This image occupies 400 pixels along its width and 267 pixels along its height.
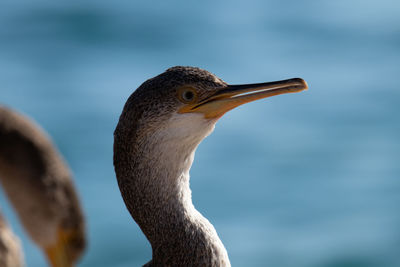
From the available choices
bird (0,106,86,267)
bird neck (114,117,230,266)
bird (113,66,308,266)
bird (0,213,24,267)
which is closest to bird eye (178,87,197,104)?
bird (113,66,308,266)

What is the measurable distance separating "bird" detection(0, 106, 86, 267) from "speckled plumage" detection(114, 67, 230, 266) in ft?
7.69

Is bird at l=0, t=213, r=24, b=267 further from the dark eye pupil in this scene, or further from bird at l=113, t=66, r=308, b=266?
the dark eye pupil

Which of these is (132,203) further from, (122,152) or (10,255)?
(10,255)

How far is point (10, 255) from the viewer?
15.6 feet

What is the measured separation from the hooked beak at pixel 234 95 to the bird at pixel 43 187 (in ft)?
8.03

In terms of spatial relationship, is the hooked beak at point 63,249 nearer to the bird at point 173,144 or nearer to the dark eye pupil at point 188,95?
the bird at point 173,144

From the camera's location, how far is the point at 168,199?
286cm

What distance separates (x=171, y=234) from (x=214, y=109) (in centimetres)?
46

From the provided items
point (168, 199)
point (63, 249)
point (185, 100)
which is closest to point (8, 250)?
point (63, 249)

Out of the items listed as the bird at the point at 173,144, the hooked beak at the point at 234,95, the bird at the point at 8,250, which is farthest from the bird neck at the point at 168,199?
the bird at the point at 8,250

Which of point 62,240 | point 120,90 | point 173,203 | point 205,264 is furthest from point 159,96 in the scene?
point 120,90

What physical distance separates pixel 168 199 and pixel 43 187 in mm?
2480

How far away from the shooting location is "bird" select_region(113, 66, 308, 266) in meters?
2.81

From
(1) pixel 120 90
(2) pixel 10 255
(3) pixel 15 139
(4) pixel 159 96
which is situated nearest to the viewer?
(4) pixel 159 96
